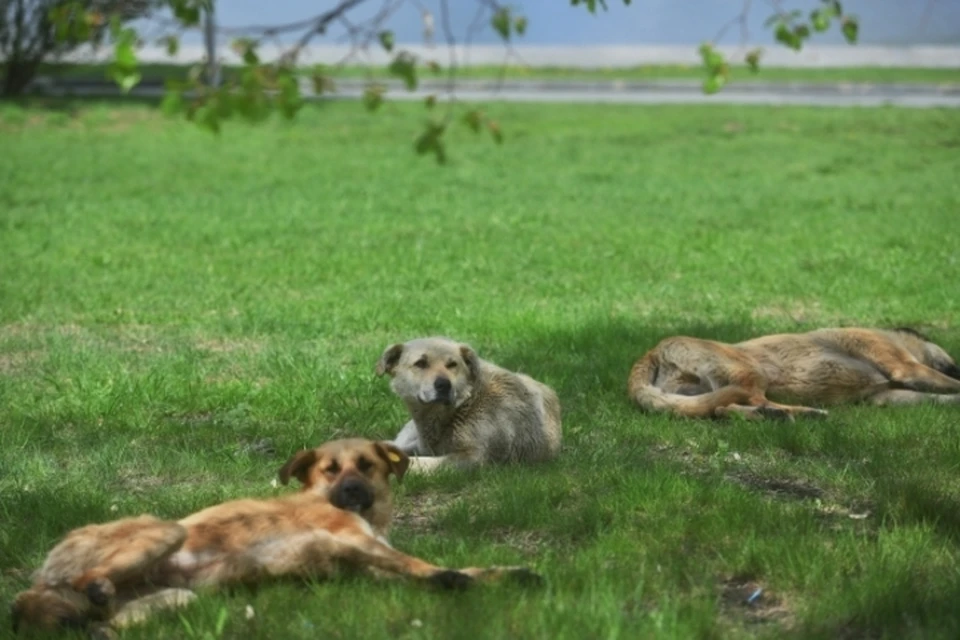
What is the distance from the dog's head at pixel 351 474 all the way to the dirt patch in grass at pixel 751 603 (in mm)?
1311

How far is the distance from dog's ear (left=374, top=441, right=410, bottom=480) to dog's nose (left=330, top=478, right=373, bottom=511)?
341 mm

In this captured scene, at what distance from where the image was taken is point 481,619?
523cm

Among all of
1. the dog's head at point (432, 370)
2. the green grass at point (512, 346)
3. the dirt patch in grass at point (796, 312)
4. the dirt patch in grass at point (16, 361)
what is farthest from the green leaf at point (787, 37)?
the dirt patch in grass at point (796, 312)

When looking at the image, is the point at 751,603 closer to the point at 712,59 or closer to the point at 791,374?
the point at 712,59

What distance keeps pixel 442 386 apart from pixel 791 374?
2.66m

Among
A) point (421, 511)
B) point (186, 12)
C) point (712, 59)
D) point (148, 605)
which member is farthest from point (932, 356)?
point (186, 12)

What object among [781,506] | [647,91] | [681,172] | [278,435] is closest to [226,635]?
[781,506]

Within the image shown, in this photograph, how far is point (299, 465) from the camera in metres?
6.27

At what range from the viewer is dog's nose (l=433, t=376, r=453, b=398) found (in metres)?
7.82

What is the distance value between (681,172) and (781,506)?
16.0 metres

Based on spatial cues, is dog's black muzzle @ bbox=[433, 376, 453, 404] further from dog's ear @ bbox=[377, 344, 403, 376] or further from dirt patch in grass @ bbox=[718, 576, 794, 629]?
dirt patch in grass @ bbox=[718, 576, 794, 629]

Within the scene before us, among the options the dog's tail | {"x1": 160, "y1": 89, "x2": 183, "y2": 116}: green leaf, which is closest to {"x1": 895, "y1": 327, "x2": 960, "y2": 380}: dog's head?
the dog's tail

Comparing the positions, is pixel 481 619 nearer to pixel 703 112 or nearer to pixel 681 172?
pixel 681 172

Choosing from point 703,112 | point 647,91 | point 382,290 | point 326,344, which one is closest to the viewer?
point 326,344
